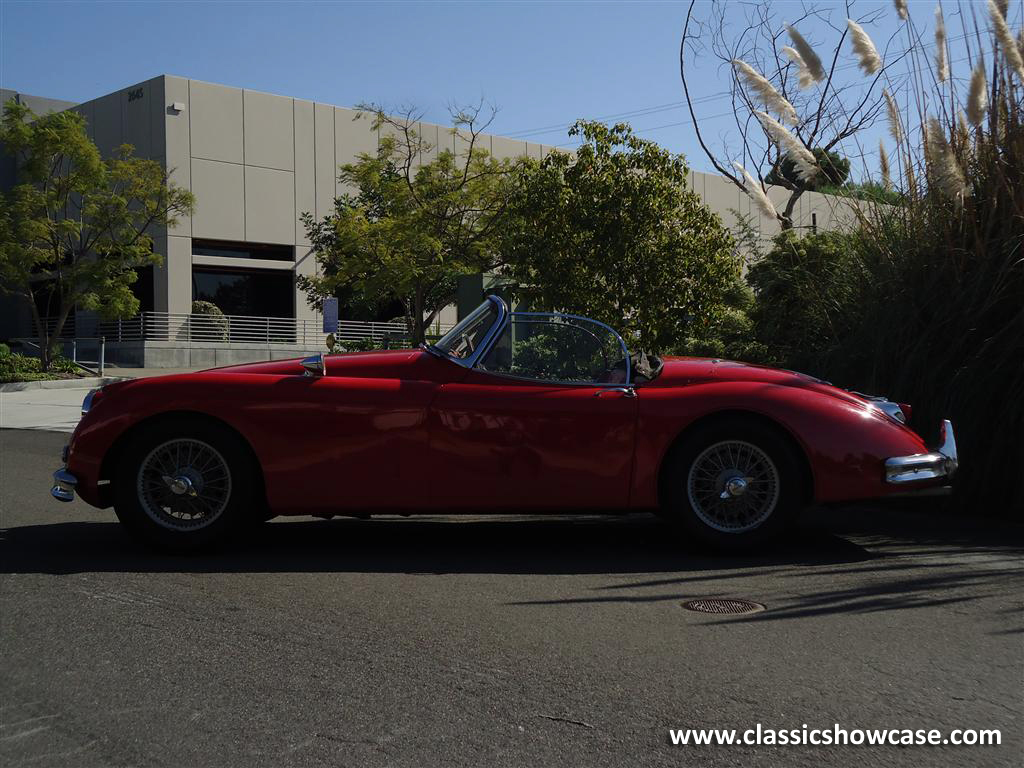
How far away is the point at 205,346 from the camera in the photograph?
3588 centimetres

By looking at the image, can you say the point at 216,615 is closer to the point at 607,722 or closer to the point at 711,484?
the point at 607,722

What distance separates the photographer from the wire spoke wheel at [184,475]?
18.6 feet

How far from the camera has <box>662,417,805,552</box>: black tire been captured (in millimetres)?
5551

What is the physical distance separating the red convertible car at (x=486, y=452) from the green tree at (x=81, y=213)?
2626 cm

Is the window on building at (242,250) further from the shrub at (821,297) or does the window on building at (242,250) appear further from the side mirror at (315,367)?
the side mirror at (315,367)

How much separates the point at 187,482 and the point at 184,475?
5 centimetres

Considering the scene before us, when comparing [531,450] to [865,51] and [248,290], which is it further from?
[248,290]

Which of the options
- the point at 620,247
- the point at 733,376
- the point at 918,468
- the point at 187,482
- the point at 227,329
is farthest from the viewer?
the point at 227,329

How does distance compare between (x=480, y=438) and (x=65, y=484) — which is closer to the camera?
(x=480, y=438)

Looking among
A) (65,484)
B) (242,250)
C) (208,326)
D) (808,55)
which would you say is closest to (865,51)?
(808,55)

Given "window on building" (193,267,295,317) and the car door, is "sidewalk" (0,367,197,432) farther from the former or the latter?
"window on building" (193,267,295,317)

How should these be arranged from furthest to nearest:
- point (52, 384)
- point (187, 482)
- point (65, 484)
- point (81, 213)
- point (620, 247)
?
point (81, 213), point (52, 384), point (620, 247), point (65, 484), point (187, 482)

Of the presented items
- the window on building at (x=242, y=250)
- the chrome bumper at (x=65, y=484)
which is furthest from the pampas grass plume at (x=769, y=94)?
the window on building at (x=242, y=250)

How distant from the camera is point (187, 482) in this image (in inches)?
222
